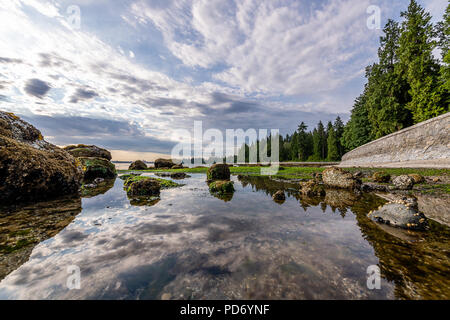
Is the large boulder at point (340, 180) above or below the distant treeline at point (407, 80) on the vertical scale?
below

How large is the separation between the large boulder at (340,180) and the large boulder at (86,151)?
2515 cm

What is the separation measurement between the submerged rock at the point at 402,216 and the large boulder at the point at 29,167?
12.0 meters

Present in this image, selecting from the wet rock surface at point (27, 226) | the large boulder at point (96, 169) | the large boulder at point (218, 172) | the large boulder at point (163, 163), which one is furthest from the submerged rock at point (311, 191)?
the large boulder at point (163, 163)

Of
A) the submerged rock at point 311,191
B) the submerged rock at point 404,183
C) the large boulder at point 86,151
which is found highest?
the large boulder at point 86,151

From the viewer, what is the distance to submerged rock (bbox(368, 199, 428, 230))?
4355 mm

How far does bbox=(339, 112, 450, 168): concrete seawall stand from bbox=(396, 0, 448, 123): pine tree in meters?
7.10

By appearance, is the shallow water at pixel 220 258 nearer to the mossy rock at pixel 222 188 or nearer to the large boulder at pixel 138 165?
the mossy rock at pixel 222 188

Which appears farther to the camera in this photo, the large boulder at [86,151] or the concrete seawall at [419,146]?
the large boulder at [86,151]

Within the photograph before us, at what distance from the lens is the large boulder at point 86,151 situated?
20.3 m

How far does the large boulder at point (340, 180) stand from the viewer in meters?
10.6

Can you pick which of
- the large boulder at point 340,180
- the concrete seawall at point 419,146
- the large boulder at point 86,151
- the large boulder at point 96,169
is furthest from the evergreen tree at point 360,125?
the large boulder at point 86,151

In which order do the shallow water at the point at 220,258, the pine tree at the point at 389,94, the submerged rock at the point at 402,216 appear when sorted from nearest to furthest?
the shallow water at the point at 220,258, the submerged rock at the point at 402,216, the pine tree at the point at 389,94

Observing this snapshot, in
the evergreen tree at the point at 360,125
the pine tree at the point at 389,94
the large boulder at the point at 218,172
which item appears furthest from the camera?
the evergreen tree at the point at 360,125

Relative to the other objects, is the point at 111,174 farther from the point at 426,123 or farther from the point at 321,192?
the point at 426,123
